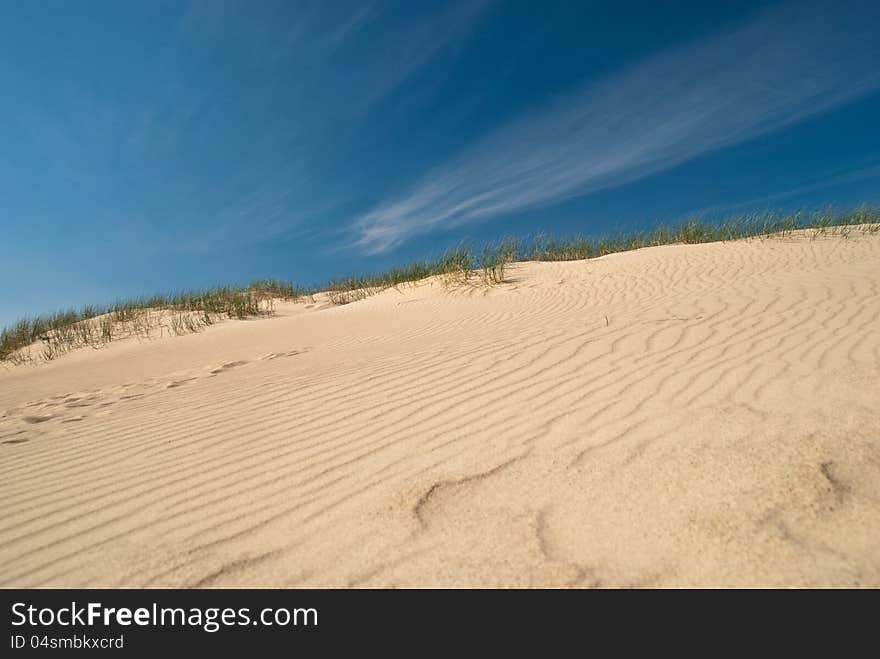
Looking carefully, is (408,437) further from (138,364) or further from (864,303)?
(138,364)

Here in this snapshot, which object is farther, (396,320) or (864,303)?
(396,320)

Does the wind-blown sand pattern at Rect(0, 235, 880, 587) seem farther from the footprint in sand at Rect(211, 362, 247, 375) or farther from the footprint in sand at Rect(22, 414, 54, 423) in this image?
the footprint in sand at Rect(211, 362, 247, 375)

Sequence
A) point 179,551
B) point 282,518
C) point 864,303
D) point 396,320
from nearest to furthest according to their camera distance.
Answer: point 179,551, point 282,518, point 864,303, point 396,320

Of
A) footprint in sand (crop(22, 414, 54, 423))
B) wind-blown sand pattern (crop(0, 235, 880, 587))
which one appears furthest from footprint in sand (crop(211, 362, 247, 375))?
footprint in sand (crop(22, 414, 54, 423))

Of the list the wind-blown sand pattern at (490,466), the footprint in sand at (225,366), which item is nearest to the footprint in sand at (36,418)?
the wind-blown sand pattern at (490,466)

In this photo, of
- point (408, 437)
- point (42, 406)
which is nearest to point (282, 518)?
point (408, 437)

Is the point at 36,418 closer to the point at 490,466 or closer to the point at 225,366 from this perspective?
the point at 225,366

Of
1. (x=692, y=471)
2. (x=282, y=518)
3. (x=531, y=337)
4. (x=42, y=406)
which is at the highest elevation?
(x=42, y=406)

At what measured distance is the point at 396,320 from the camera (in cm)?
844

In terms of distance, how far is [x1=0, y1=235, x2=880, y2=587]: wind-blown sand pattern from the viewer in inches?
64.2

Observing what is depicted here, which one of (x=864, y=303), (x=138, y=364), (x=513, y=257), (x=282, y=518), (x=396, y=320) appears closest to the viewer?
(x=282, y=518)
